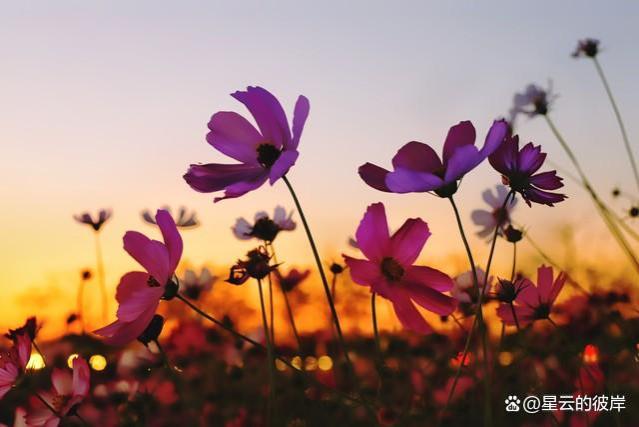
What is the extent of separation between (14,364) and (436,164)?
2.00ft

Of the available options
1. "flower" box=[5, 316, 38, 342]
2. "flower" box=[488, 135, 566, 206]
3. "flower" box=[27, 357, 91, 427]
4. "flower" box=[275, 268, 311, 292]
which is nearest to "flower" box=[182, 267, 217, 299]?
"flower" box=[275, 268, 311, 292]

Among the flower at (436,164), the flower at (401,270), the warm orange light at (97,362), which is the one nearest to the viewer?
the flower at (436,164)

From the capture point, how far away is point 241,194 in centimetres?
69

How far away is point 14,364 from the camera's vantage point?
101cm

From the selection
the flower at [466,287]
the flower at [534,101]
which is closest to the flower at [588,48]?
the flower at [534,101]

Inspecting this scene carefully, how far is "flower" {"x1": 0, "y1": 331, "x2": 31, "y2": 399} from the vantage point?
3.30ft

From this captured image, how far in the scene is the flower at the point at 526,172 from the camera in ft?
2.38

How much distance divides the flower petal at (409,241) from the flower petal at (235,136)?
0.52 feet

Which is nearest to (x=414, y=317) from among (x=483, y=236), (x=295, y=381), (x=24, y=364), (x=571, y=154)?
(x=24, y=364)

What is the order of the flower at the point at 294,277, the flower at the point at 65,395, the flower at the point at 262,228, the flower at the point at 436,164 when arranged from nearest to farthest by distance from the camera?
the flower at the point at 436,164 → the flower at the point at 65,395 → the flower at the point at 262,228 → the flower at the point at 294,277

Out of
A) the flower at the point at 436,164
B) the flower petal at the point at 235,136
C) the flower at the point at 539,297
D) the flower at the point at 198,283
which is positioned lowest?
the flower at the point at 539,297

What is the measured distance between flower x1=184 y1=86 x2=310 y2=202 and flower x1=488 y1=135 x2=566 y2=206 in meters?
0.18

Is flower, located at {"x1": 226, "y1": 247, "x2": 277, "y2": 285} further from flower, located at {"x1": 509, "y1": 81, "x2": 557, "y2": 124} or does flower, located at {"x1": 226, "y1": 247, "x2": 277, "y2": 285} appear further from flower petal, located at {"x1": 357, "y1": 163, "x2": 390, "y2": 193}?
flower, located at {"x1": 509, "y1": 81, "x2": 557, "y2": 124}

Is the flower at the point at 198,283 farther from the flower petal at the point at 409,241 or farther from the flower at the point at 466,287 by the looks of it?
the flower petal at the point at 409,241
